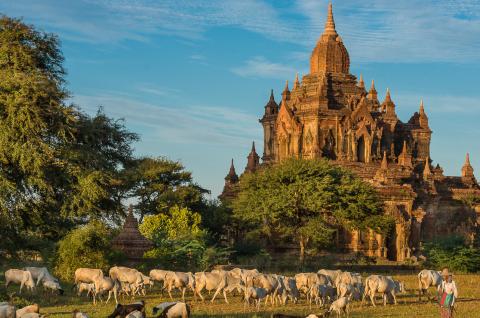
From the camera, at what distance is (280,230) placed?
4431 cm

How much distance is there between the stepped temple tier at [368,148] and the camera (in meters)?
50.9

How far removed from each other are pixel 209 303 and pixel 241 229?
2673 cm

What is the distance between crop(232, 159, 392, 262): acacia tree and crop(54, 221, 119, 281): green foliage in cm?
1586

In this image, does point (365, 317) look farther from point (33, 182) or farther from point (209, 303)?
point (33, 182)

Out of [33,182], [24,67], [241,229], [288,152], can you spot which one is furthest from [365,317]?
[288,152]

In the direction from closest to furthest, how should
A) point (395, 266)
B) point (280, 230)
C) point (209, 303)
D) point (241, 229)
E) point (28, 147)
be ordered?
point (209, 303) → point (28, 147) → point (395, 266) → point (280, 230) → point (241, 229)

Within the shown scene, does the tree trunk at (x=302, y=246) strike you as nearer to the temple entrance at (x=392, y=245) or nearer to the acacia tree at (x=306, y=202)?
the acacia tree at (x=306, y=202)

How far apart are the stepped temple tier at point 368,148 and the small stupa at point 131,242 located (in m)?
20.1

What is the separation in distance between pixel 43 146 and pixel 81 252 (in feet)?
10.8

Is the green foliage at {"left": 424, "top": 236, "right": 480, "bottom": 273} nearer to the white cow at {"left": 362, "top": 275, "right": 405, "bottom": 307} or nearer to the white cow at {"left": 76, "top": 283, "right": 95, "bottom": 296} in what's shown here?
the white cow at {"left": 362, "top": 275, "right": 405, "bottom": 307}

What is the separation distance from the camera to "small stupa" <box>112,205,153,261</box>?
101ft

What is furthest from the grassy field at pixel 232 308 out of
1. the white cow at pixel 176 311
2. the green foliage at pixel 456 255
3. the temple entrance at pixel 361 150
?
the temple entrance at pixel 361 150

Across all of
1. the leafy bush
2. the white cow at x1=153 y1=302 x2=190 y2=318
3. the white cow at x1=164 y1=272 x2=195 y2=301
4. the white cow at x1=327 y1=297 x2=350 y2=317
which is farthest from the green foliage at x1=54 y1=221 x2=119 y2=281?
the white cow at x1=153 y1=302 x2=190 y2=318

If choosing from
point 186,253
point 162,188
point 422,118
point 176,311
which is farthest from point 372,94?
point 176,311
